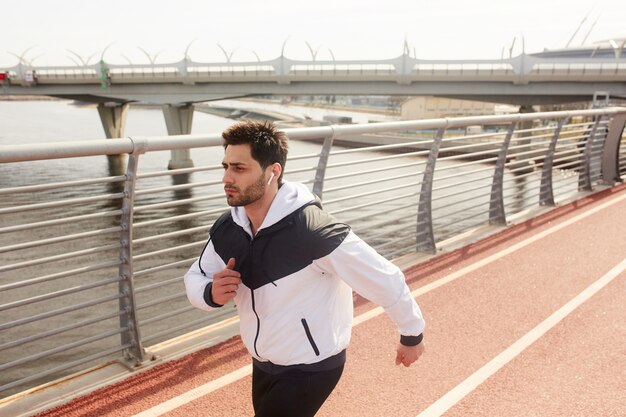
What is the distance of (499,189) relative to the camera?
7848 millimetres

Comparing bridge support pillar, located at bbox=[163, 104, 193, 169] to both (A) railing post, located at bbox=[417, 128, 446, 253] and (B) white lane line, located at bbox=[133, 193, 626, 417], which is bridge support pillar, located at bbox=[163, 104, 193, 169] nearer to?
(B) white lane line, located at bbox=[133, 193, 626, 417]

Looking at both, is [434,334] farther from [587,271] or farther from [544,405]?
[587,271]

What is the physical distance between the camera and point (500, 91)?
43844 mm

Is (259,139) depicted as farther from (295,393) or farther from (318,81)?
(318,81)

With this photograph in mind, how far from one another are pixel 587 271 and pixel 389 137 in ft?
202

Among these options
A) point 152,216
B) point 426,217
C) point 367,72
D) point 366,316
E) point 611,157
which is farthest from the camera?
point 367,72

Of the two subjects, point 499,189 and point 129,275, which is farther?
point 499,189

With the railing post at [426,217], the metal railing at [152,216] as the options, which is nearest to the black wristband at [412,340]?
the metal railing at [152,216]

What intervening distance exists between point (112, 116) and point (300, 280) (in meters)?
64.0

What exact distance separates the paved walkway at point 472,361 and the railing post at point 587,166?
487cm

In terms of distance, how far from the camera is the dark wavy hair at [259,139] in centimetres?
207

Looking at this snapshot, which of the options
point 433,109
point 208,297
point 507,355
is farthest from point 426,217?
point 433,109

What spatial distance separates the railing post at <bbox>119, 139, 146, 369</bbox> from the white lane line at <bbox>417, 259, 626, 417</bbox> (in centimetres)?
197

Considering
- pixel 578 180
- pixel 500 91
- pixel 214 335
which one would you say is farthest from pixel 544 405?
pixel 500 91
